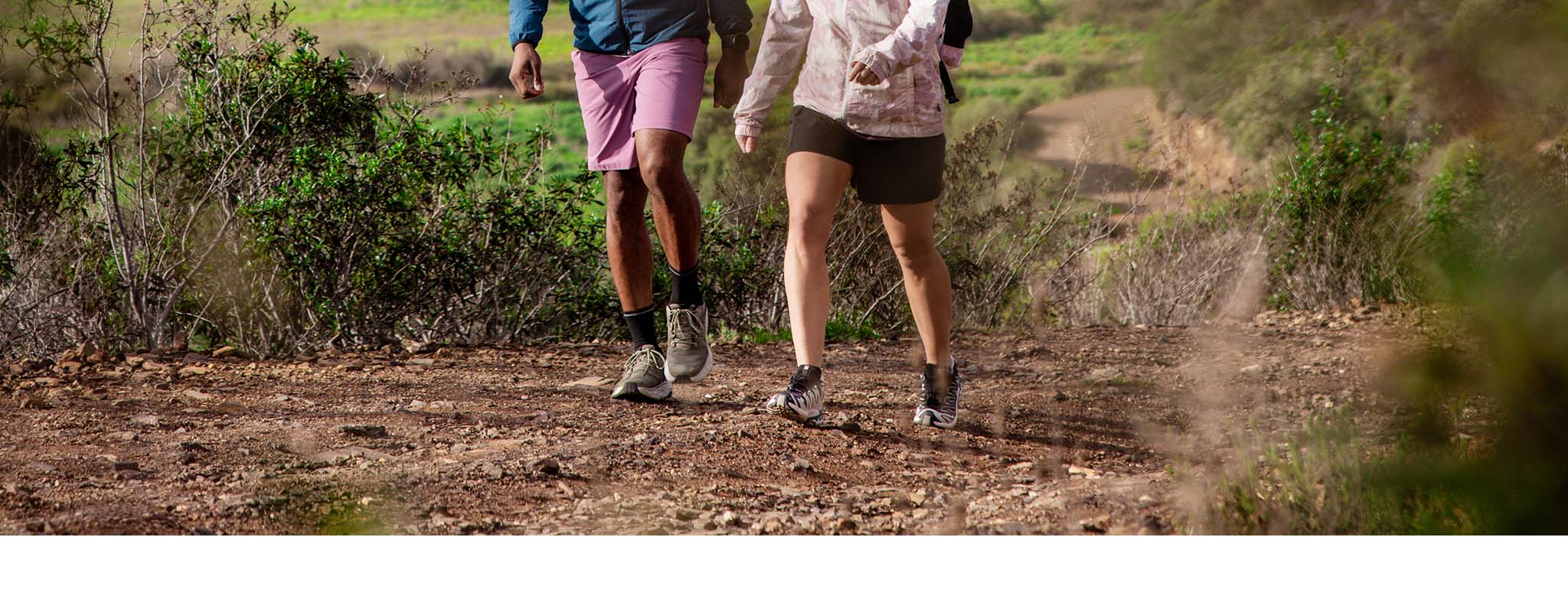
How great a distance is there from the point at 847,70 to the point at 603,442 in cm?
92

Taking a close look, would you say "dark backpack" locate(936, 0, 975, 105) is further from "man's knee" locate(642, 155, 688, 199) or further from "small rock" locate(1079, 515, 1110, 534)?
"small rock" locate(1079, 515, 1110, 534)

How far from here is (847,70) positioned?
2.50 m

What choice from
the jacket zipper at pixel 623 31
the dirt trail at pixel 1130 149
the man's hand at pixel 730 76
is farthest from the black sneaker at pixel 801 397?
the dirt trail at pixel 1130 149

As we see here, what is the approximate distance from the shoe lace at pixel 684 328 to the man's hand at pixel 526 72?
2.06 feet

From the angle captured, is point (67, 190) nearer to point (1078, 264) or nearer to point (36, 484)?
point (36, 484)

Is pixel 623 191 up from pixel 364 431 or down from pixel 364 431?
up

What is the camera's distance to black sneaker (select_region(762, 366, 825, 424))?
8.54 feet

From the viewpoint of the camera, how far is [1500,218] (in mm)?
1167

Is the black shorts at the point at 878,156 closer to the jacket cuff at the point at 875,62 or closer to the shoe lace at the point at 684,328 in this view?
the jacket cuff at the point at 875,62

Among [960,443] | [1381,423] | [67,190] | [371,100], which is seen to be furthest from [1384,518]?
[67,190]

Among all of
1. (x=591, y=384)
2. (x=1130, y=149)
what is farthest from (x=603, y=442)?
(x=1130, y=149)

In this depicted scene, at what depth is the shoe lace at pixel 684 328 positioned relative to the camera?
3.01 metres

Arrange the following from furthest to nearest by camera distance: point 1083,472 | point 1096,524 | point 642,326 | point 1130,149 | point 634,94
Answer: point 1130,149, point 642,326, point 634,94, point 1083,472, point 1096,524

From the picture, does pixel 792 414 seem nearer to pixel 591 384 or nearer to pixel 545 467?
pixel 545 467
